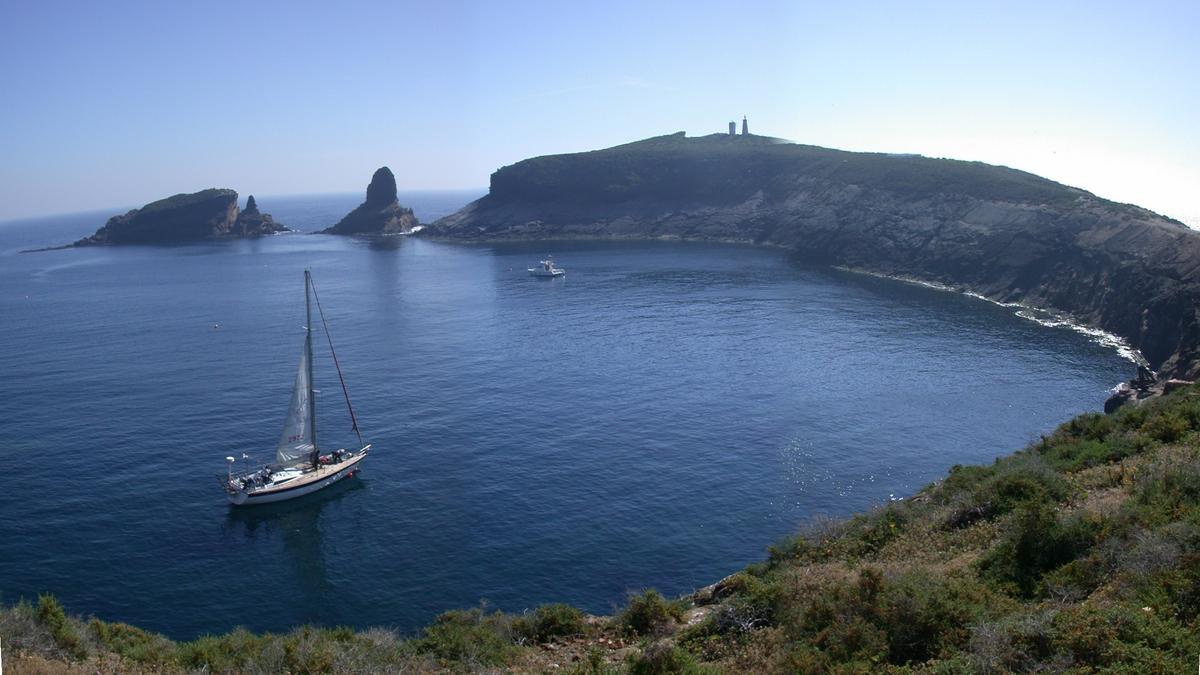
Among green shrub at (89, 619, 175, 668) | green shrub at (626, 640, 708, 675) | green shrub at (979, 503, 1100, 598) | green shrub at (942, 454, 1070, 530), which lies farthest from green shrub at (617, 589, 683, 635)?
green shrub at (89, 619, 175, 668)

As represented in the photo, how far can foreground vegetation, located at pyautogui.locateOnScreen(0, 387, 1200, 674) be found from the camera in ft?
54.4

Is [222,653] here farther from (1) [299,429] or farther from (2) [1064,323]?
(2) [1064,323]

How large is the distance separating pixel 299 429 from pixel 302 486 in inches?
139

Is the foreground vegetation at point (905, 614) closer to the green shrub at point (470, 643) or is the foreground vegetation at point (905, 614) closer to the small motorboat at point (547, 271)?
the green shrub at point (470, 643)

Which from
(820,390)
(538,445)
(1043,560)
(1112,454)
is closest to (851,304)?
(820,390)

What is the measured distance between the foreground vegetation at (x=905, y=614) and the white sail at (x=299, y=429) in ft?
78.1

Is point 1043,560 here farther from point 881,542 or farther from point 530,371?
point 530,371

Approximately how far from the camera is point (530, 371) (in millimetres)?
73250

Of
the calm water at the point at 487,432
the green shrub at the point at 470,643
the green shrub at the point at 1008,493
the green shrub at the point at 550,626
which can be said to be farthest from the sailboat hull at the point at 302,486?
the green shrub at the point at 1008,493

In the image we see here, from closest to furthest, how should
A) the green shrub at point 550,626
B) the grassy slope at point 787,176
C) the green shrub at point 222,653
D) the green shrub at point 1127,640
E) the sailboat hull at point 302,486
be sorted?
the green shrub at point 1127,640 < the green shrub at point 222,653 < the green shrub at point 550,626 < the sailboat hull at point 302,486 < the grassy slope at point 787,176

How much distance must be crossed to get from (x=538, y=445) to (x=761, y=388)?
846 inches

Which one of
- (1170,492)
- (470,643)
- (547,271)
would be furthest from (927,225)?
(470,643)

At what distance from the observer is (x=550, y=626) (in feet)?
84.2

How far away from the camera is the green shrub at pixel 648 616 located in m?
25.1
